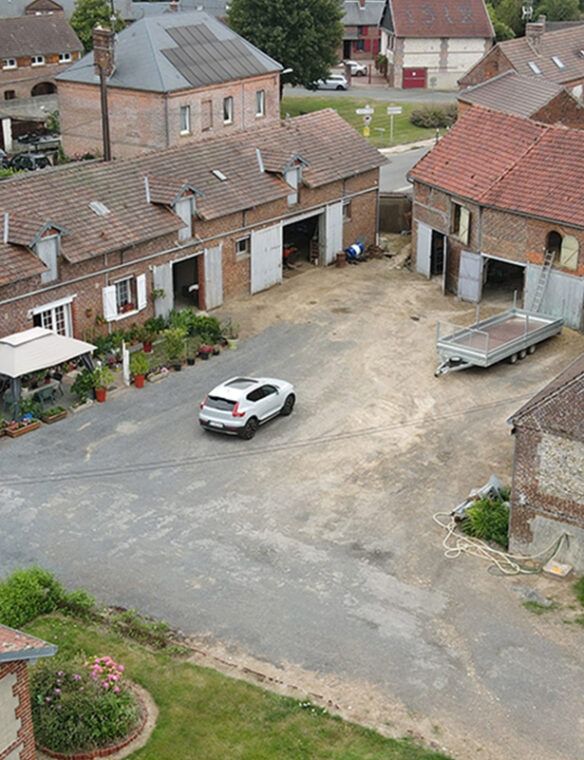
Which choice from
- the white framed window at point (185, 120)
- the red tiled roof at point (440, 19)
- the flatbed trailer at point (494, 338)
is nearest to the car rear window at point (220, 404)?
the flatbed trailer at point (494, 338)

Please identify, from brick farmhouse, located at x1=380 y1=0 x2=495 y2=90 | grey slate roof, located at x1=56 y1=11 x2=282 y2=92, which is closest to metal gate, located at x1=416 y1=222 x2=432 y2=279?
grey slate roof, located at x1=56 y1=11 x2=282 y2=92

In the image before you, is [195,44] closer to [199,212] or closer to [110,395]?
[199,212]

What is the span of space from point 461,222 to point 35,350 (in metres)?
19.9

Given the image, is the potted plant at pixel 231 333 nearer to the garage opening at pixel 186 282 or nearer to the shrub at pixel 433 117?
the garage opening at pixel 186 282

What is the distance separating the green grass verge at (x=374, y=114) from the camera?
80125mm

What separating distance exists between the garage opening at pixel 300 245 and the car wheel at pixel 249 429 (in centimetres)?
1658

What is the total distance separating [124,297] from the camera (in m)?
42.6

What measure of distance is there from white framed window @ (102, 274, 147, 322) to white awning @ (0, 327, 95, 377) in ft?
13.4

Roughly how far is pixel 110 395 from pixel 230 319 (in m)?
8.17

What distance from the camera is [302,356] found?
41719 mm

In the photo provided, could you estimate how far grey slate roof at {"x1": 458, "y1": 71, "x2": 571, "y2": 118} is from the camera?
58875 millimetres

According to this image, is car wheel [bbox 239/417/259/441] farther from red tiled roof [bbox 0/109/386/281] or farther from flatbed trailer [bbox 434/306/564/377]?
red tiled roof [bbox 0/109/386/281]

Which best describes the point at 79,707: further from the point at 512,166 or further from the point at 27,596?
the point at 512,166

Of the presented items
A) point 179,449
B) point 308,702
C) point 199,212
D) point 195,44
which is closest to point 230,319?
point 199,212
